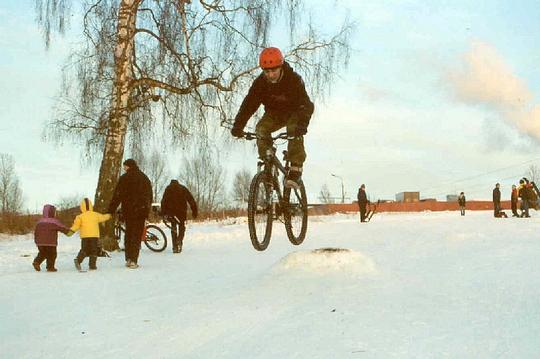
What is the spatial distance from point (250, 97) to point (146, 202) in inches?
208

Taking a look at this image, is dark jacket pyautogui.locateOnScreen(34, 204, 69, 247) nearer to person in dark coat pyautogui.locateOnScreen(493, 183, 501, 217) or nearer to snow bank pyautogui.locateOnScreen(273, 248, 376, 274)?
snow bank pyautogui.locateOnScreen(273, 248, 376, 274)

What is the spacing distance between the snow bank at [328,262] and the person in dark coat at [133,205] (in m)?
3.50

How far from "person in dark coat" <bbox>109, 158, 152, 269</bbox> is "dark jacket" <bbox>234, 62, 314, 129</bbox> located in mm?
4972

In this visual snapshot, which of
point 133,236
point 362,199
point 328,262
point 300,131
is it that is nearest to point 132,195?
point 133,236

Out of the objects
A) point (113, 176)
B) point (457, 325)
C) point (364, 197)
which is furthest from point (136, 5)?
point (364, 197)

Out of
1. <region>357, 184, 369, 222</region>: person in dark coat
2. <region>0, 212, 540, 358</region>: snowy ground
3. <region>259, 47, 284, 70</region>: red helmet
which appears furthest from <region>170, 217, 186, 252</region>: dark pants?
<region>357, 184, 369, 222</region>: person in dark coat

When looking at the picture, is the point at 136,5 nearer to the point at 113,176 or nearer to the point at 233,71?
the point at 233,71

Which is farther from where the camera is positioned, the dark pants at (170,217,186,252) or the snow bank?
the dark pants at (170,217,186,252)

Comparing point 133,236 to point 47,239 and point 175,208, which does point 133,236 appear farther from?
point 175,208

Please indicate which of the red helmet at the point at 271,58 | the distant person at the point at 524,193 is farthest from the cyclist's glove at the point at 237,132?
the distant person at the point at 524,193

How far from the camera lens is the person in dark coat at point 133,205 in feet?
32.9

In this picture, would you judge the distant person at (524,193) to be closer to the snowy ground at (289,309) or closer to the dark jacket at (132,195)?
the snowy ground at (289,309)

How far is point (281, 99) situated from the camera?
18.2 ft

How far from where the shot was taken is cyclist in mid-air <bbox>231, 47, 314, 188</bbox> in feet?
17.6
